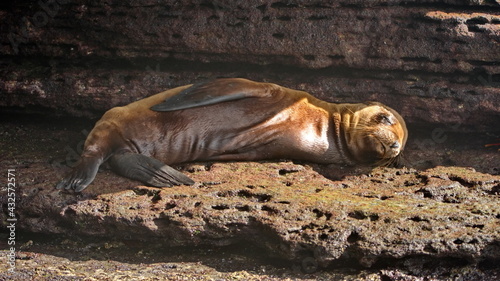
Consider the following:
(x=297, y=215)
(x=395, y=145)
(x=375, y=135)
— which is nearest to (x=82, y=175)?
(x=297, y=215)

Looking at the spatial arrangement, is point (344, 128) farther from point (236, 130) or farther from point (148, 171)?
point (148, 171)

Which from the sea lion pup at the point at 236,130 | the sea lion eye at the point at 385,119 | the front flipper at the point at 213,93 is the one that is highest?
the front flipper at the point at 213,93

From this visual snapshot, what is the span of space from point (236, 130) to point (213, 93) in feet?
1.30

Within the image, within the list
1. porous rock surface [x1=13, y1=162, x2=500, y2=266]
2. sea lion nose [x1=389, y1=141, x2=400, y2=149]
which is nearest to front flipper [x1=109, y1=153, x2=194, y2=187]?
porous rock surface [x1=13, y1=162, x2=500, y2=266]

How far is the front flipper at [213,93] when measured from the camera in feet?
20.8

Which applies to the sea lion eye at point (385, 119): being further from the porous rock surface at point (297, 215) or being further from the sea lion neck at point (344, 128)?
the porous rock surface at point (297, 215)

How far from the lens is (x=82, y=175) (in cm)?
581

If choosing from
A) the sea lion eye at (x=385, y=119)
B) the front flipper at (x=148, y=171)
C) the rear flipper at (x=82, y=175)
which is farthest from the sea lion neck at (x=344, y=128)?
the rear flipper at (x=82, y=175)

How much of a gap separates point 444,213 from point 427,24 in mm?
2596

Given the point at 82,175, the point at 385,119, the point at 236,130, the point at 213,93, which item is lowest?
the point at 82,175

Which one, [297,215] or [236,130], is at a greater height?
[236,130]

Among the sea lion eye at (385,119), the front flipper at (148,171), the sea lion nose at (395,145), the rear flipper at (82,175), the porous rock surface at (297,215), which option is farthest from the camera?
the sea lion eye at (385,119)

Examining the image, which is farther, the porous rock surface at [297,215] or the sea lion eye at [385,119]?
the sea lion eye at [385,119]

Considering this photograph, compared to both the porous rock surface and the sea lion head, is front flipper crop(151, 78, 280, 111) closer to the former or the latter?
the porous rock surface
